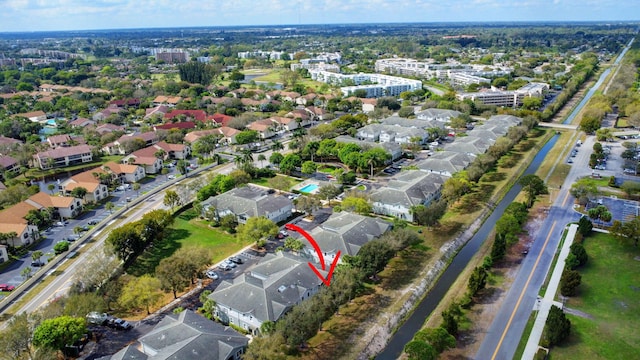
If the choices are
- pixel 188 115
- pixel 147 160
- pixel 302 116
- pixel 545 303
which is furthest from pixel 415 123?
pixel 545 303

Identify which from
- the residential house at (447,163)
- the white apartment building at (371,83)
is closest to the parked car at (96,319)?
the residential house at (447,163)

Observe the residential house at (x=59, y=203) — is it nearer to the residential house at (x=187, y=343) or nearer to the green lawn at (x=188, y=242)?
the green lawn at (x=188, y=242)

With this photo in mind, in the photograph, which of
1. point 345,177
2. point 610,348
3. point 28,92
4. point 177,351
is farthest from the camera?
point 28,92

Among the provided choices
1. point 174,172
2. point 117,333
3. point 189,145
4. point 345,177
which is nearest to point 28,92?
point 189,145

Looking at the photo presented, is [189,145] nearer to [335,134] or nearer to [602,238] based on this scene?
[335,134]

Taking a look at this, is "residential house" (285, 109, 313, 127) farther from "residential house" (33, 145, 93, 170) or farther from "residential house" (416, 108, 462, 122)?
"residential house" (33, 145, 93, 170)

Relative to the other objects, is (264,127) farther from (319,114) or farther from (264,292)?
(264,292)
